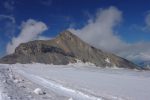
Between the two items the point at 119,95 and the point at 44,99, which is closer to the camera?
the point at 44,99

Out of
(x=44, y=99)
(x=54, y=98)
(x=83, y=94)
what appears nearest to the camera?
(x=44, y=99)

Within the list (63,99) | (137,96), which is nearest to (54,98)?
(63,99)

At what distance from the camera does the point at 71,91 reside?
21.0 m

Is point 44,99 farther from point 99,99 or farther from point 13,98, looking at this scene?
point 99,99

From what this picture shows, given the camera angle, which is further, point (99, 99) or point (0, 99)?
point (99, 99)

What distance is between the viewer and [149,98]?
54.6 ft

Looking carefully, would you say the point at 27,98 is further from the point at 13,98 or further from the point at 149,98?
the point at 149,98

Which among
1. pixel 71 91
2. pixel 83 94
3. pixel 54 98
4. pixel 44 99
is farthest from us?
pixel 71 91

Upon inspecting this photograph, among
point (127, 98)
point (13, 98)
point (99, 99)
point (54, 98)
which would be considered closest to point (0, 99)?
point (13, 98)

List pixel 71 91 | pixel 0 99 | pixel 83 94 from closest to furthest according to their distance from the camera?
pixel 0 99 → pixel 83 94 → pixel 71 91

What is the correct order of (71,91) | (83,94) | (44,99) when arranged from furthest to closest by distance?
1. (71,91)
2. (83,94)
3. (44,99)

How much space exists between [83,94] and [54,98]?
250cm

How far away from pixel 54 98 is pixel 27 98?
2173mm

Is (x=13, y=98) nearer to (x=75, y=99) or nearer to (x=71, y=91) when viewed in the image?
(x=75, y=99)
